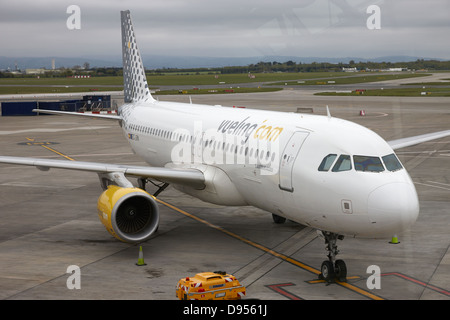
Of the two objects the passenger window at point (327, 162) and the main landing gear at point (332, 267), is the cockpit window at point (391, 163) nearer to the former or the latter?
the passenger window at point (327, 162)

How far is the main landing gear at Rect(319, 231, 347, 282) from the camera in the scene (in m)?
17.4

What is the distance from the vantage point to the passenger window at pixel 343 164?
16.6 m

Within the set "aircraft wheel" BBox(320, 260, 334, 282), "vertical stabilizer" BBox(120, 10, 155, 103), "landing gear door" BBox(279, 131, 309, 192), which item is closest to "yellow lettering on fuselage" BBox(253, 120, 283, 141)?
"landing gear door" BBox(279, 131, 309, 192)

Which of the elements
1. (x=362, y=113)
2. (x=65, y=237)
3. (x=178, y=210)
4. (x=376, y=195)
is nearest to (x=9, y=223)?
(x=65, y=237)

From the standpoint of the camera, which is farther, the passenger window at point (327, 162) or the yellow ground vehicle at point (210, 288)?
the passenger window at point (327, 162)

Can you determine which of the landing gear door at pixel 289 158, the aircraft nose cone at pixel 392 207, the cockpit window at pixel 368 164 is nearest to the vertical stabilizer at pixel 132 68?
the landing gear door at pixel 289 158

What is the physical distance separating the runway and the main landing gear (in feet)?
0.83

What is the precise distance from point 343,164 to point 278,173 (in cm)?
244

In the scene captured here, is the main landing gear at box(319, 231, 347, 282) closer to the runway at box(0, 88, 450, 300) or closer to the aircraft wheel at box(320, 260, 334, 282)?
the aircraft wheel at box(320, 260, 334, 282)

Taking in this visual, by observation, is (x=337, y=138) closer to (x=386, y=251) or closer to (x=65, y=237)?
(x=386, y=251)

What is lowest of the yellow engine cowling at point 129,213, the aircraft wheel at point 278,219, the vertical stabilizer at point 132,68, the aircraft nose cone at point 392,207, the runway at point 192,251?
the runway at point 192,251

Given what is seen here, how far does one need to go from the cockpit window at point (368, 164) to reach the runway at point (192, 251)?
324 cm

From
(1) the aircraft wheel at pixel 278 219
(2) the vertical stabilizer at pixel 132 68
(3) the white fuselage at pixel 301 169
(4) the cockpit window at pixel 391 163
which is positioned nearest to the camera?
(3) the white fuselage at pixel 301 169

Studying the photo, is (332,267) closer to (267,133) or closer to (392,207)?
(392,207)
